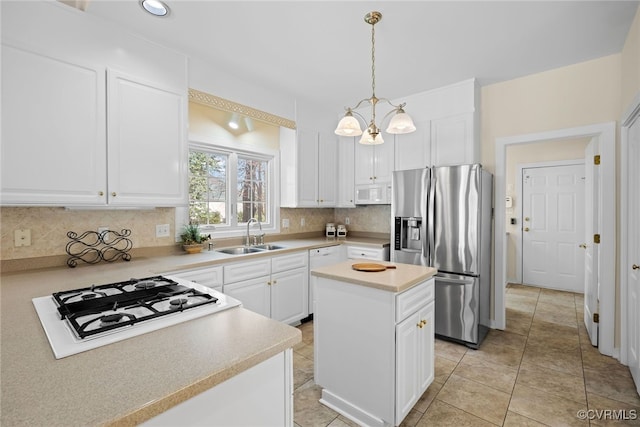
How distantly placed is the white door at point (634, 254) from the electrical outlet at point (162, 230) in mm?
3652

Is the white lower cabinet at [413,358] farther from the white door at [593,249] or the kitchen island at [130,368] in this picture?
the white door at [593,249]

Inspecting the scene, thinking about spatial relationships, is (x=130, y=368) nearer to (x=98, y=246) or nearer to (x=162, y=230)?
(x=98, y=246)

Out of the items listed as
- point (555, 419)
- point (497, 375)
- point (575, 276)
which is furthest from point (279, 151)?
point (575, 276)

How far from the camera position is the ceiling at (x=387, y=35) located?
6.50 ft

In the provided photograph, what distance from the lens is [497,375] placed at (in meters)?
2.29

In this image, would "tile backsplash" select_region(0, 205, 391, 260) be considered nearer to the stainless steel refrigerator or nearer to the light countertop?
the light countertop

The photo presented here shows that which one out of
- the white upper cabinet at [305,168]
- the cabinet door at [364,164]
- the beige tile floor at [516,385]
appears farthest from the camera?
the cabinet door at [364,164]

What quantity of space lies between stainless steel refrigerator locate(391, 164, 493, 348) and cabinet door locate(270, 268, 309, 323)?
3.63 feet

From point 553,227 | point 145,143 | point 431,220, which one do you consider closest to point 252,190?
point 145,143

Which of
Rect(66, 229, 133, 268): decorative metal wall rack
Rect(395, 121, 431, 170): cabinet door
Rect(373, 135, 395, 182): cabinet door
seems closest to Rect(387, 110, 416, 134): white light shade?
Rect(395, 121, 431, 170): cabinet door

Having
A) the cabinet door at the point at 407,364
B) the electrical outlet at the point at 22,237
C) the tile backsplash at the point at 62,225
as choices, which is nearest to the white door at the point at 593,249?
the cabinet door at the point at 407,364

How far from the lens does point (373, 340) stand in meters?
1.70

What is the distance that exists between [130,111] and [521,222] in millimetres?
5776

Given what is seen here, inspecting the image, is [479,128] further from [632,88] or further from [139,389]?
[139,389]
